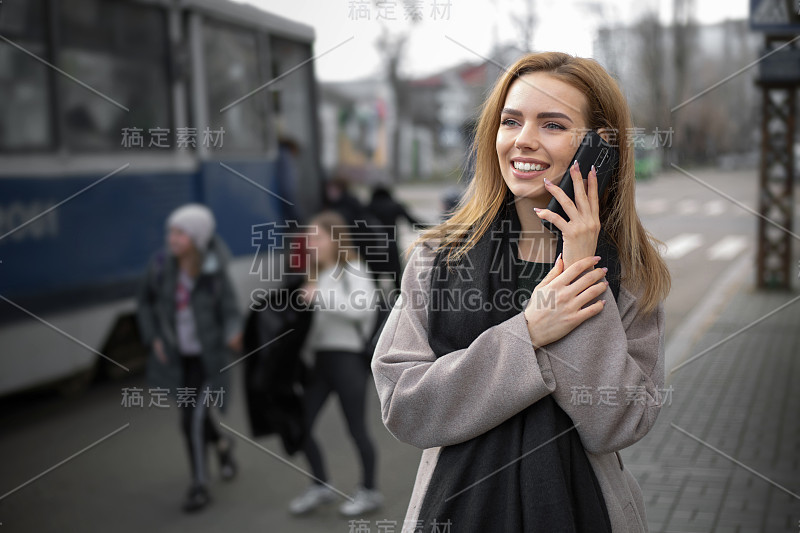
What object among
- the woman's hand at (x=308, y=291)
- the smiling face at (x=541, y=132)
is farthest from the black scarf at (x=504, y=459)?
the woman's hand at (x=308, y=291)

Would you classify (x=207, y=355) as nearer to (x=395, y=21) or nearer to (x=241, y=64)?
(x=395, y=21)

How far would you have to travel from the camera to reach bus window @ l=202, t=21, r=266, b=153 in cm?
673

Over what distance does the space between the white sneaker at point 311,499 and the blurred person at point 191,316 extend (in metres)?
0.50

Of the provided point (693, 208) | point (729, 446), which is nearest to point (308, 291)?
point (729, 446)

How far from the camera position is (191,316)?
4281 mm

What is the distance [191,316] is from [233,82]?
339 centimetres

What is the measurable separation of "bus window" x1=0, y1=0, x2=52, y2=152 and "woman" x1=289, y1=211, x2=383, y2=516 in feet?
7.64

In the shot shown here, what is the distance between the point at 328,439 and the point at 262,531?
1.43 m

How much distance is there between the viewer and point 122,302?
5.97 m

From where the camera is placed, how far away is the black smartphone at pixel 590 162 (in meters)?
1.54

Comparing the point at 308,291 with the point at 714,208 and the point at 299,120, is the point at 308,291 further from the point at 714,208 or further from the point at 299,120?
the point at 714,208

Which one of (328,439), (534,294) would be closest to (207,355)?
(328,439)

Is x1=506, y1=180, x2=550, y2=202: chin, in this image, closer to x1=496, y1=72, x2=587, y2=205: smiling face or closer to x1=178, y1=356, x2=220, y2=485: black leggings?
x1=496, y1=72, x2=587, y2=205: smiling face

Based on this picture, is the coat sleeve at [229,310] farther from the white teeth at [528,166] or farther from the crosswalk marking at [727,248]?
the crosswalk marking at [727,248]
